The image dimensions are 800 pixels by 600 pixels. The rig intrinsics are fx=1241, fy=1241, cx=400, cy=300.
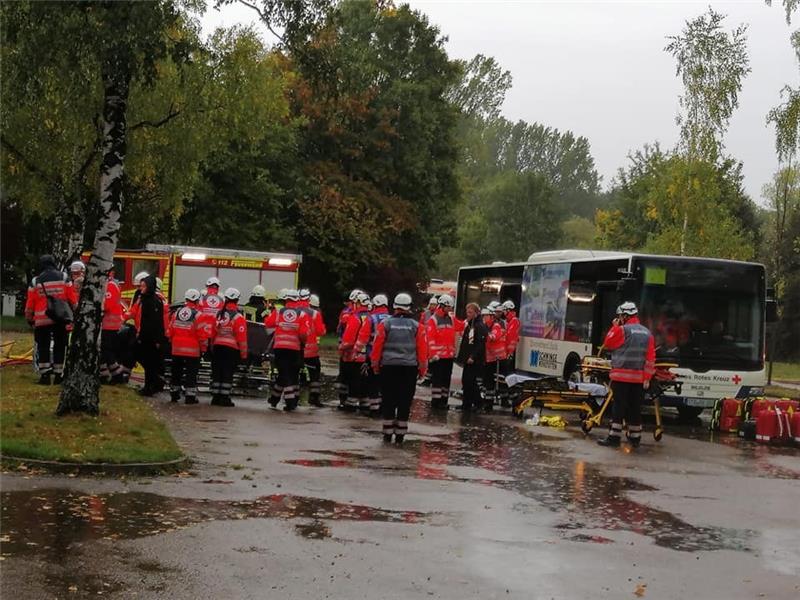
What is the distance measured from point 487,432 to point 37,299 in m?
7.18

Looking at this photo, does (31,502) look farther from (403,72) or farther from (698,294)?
(403,72)

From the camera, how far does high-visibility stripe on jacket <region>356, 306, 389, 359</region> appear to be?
62.5 feet

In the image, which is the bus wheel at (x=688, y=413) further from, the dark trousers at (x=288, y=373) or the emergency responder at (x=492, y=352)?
the dark trousers at (x=288, y=373)

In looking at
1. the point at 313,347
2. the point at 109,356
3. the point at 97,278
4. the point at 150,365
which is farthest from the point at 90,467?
the point at 150,365

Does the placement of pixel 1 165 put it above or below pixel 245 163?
below

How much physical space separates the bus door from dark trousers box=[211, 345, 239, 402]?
23.5 feet

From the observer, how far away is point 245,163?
48344 mm

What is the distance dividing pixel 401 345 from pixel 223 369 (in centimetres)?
488

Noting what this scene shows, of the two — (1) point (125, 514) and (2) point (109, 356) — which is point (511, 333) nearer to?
(2) point (109, 356)

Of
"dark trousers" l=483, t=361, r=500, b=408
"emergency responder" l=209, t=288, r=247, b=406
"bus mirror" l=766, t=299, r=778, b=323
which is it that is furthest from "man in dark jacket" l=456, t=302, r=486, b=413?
"bus mirror" l=766, t=299, r=778, b=323

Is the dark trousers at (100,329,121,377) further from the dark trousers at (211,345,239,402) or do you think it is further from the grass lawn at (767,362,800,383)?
the grass lawn at (767,362,800,383)

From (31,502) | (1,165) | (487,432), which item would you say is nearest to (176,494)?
(31,502)

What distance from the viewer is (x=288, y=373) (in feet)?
64.7

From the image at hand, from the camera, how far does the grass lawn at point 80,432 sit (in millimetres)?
12305
